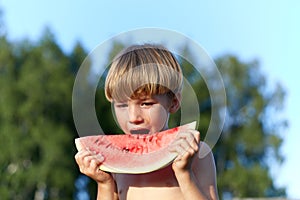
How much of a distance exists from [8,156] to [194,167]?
28.2 m

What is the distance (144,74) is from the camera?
2.96 m

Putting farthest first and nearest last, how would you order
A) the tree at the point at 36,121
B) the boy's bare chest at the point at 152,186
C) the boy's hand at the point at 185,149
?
1. the tree at the point at 36,121
2. the boy's bare chest at the point at 152,186
3. the boy's hand at the point at 185,149

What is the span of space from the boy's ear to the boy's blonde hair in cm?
3

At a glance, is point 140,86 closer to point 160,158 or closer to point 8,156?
point 160,158

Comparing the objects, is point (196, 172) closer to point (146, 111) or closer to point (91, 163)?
point (146, 111)

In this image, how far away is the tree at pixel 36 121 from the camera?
1182 inches

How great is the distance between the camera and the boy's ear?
3.06 metres

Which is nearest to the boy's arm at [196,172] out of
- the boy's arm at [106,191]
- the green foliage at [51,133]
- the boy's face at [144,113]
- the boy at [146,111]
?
the boy at [146,111]

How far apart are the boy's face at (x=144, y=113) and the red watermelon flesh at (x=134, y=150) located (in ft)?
0.14

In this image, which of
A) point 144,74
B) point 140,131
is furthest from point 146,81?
point 140,131

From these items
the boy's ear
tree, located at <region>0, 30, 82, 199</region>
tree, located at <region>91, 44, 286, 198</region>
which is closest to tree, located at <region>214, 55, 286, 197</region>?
tree, located at <region>91, 44, 286, 198</region>

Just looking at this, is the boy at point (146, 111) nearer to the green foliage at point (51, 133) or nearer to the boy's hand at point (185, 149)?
the boy's hand at point (185, 149)

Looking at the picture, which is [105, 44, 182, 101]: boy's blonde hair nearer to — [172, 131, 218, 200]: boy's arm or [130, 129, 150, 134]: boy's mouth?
[130, 129, 150, 134]: boy's mouth

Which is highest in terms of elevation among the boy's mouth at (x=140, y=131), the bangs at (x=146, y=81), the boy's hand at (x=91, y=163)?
the bangs at (x=146, y=81)
